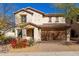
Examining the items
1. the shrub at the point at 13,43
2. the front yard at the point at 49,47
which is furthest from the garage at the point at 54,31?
the shrub at the point at 13,43

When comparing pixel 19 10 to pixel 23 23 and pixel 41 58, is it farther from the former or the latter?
Result: pixel 41 58

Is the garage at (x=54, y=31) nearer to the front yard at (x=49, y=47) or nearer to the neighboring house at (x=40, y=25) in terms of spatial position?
the neighboring house at (x=40, y=25)

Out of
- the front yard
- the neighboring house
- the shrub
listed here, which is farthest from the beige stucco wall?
the shrub

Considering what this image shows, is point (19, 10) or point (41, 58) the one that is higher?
point (19, 10)

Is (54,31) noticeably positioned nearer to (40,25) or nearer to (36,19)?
(40,25)

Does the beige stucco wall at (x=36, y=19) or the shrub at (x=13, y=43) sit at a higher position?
the beige stucco wall at (x=36, y=19)

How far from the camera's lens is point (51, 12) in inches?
535

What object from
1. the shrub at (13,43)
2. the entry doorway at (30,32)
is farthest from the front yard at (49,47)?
the entry doorway at (30,32)

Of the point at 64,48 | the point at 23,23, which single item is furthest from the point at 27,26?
the point at 64,48

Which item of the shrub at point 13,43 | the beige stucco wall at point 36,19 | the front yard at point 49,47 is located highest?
the beige stucco wall at point 36,19

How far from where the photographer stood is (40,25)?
535 inches

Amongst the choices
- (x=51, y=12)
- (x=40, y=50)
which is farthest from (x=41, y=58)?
(x=51, y=12)

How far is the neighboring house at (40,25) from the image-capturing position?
1355 cm

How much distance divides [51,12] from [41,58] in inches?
40.7
